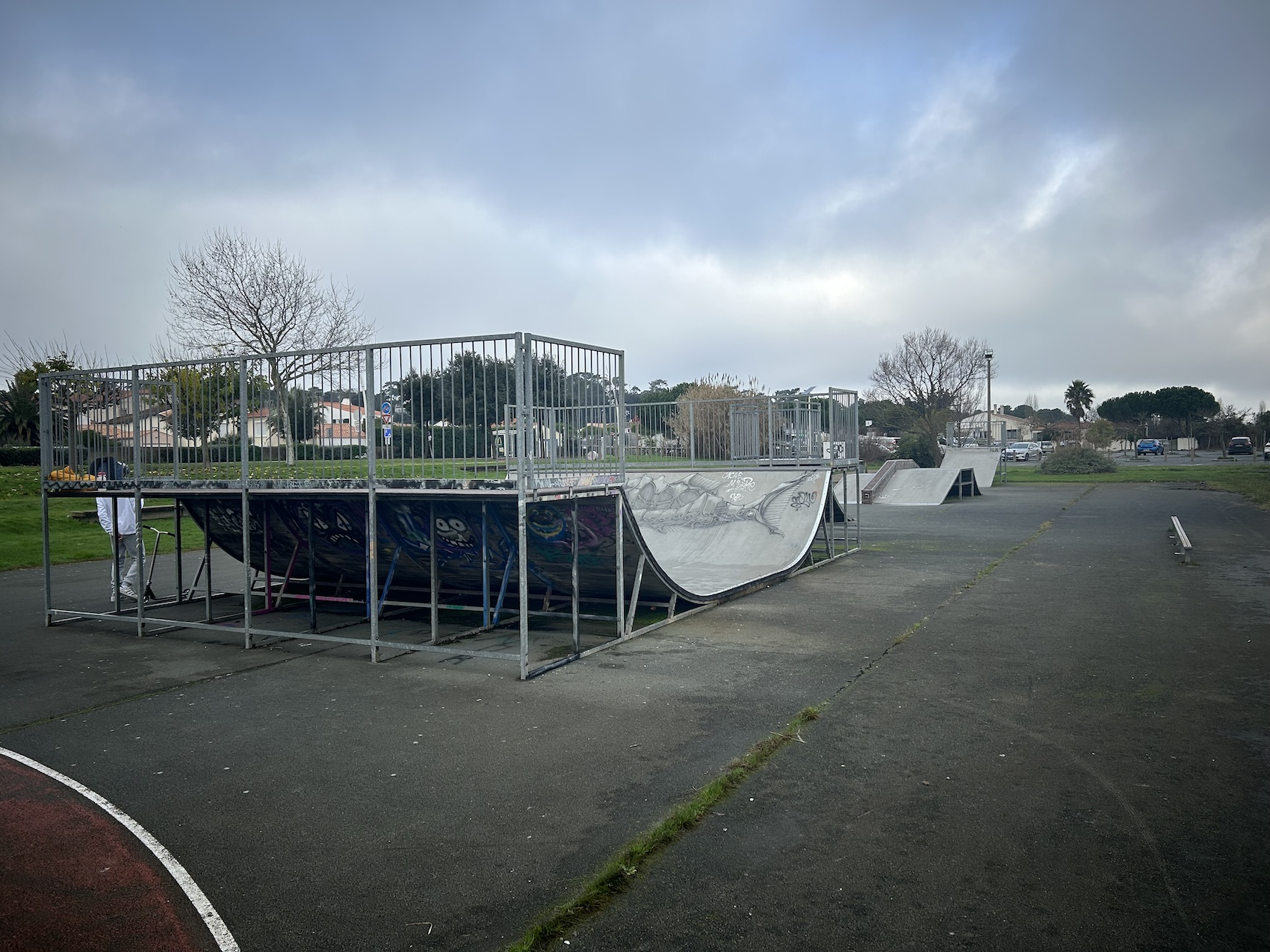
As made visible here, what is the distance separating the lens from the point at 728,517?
14.8 metres

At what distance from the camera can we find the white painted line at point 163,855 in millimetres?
3370

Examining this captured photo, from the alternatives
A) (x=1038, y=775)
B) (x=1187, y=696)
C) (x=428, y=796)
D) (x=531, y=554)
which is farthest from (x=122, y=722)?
(x=1187, y=696)

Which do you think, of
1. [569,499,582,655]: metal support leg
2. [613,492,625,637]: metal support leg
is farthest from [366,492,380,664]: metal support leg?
[613,492,625,637]: metal support leg

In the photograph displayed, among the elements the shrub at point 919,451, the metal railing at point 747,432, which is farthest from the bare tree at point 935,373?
the metal railing at point 747,432

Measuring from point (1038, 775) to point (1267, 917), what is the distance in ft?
5.02

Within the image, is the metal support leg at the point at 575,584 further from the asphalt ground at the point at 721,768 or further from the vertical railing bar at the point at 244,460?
the vertical railing bar at the point at 244,460

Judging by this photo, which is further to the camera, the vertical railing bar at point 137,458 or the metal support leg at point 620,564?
the vertical railing bar at point 137,458

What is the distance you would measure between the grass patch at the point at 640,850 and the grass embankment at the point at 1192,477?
27.5 m

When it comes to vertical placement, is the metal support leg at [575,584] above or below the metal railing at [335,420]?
below

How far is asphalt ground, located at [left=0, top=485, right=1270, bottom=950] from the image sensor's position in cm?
346

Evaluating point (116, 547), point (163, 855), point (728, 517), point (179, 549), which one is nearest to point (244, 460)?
point (116, 547)

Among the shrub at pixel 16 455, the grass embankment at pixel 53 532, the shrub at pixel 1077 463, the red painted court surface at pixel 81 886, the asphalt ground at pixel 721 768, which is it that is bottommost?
the red painted court surface at pixel 81 886

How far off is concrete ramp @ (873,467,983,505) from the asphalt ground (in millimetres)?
17953

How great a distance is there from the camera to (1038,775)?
4.87 m
